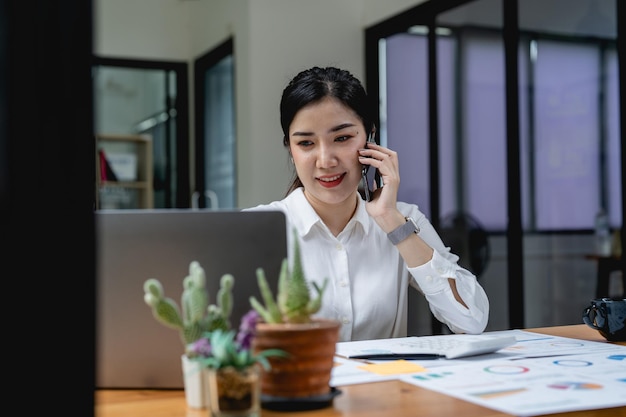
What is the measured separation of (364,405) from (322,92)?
116 centimetres

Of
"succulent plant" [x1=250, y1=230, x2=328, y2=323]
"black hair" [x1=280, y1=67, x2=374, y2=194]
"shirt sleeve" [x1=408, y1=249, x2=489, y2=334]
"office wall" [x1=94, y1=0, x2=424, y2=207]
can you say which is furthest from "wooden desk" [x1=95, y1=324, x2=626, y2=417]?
"office wall" [x1=94, y1=0, x2=424, y2=207]

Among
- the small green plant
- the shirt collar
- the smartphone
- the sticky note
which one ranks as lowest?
the sticky note

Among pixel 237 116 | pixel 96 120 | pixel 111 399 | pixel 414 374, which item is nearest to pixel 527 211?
pixel 237 116

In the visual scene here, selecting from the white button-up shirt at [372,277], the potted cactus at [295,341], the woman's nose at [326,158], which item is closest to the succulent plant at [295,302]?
the potted cactus at [295,341]

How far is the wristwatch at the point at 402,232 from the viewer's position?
73.3 inches

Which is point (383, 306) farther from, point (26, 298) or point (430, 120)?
point (430, 120)

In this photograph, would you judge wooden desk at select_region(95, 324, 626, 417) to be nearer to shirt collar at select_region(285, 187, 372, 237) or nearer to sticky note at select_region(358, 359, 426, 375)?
sticky note at select_region(358, 359, 426, 375)

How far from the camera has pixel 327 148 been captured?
6.49ft

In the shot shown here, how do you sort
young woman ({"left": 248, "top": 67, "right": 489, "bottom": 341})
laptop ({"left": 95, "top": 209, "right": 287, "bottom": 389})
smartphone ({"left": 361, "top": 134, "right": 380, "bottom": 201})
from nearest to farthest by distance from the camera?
laptop ({"left": 95, "top": 209, "right": 287, "bottom": 389})
young woman ({"left": 248, "top": 67, "right": 489, "bottom": 341})
smartphone ({"left": 361, "top": 134, "right": 380, "bottom": 201})

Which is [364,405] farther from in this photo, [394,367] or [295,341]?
[394,367]

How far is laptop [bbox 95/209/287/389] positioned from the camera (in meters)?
1.09

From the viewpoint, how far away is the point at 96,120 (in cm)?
53

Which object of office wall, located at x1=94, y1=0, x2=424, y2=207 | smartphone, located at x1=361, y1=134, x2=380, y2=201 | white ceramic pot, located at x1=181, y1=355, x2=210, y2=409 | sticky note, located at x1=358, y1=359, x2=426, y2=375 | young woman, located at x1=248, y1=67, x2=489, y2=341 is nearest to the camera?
white ceramic pot, located at x1=181, y1=355, x2=210, y2=409

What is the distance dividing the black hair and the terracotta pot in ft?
3.70
